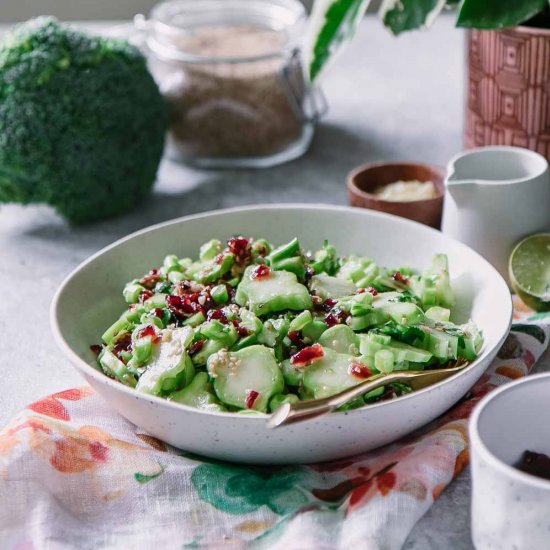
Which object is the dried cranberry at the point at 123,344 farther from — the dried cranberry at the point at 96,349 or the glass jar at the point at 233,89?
the glass jar at the point at 233,89

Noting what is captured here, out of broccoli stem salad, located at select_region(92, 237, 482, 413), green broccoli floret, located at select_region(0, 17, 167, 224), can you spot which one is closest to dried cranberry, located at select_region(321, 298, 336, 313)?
broccoli stem salad, located at select_region(92, 237, 482, 413)

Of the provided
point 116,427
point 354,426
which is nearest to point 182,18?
point 116,427

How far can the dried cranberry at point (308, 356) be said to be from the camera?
3.43ft

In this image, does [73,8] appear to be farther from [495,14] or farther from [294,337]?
[294,337]

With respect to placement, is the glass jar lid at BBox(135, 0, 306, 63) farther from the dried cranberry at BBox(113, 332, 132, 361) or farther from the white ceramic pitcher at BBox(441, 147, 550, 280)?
the dried cranberry at BBox(113, 332, 132, 361)

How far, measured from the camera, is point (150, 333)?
112 cm

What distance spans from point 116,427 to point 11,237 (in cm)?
72

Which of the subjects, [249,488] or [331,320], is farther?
[331,320]

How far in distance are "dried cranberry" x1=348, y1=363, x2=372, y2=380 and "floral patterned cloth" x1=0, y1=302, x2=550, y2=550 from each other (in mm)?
98

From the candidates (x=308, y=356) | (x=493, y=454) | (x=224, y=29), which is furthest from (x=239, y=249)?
(x=224, y=29)

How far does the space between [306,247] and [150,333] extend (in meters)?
0.39

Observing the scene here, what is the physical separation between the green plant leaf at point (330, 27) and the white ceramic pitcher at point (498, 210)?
371mm

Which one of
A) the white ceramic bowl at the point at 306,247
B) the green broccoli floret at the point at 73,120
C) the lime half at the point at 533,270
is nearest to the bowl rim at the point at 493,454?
the white ceramic bowl at the point at 306,247

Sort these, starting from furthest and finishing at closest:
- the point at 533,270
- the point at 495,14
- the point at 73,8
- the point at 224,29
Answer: the point at 73,8, the point at 224,29, the point at 495,14, the point at 533,270
